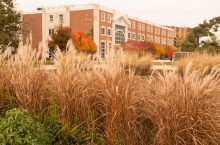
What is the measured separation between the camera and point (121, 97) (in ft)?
10.7

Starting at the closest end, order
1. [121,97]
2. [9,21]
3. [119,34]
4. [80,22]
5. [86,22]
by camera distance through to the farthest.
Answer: [121,97] → [9,21] → [80,22] → [86,22] → [119,34]

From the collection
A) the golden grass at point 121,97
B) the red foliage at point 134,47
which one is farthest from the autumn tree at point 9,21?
the golden grass at point 121,97

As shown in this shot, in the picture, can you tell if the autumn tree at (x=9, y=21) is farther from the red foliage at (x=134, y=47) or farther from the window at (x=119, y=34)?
the window at (x=119, y=34)

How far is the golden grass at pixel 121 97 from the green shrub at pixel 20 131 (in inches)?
16.6

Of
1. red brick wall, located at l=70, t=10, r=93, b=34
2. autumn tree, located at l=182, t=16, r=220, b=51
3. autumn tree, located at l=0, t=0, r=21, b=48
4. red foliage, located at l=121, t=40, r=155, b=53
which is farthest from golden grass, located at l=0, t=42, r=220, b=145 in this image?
red brick wall, located at l=70, t=10, r=93, b=34

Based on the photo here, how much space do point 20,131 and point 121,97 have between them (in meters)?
1.00

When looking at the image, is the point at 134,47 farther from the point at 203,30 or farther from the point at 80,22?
the point at 80,22

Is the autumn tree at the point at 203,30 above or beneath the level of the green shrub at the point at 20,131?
above

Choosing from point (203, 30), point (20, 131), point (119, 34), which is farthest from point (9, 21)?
point (119, 34)

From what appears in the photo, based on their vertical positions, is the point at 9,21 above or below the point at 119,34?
below

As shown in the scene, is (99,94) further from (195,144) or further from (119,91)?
(195,144)

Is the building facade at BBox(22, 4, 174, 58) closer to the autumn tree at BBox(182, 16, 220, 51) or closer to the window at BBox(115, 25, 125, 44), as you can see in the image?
the window at BBox(115, 25, 125, 44)

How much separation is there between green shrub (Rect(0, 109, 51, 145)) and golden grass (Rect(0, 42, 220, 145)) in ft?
1.38

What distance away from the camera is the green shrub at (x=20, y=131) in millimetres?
3023
